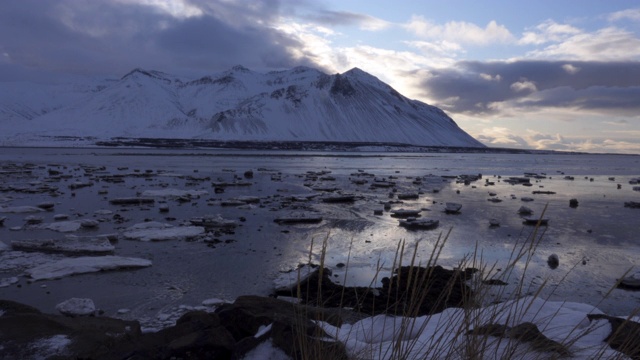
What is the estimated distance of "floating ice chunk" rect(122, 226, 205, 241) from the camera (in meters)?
11.7

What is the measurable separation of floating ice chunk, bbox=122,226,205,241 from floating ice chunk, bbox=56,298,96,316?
5.04 metres

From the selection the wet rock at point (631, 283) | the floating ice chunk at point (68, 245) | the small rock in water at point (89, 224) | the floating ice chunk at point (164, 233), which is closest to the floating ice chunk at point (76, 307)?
the floating ice chunk at point (68, 245)

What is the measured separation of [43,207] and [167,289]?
11.8 metres

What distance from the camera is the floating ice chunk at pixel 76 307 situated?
6352mm

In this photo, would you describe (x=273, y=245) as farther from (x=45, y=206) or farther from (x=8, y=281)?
(x=45, y=206)

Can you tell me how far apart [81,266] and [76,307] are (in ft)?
8.54

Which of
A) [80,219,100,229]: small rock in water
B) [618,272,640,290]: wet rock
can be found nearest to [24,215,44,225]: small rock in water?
[80,219,100,229]: small rock in water

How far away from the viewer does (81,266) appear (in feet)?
28.7

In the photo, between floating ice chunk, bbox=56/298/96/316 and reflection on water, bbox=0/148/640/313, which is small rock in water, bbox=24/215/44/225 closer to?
reflection on water, bbox=0/148/640/313

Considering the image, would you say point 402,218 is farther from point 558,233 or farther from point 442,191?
point 442,191

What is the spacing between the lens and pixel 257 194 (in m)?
23.0

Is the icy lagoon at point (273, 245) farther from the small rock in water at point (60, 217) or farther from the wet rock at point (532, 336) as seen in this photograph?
the wet rock at point (532, 336)

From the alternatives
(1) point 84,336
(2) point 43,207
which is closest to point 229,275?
(1) point 84,336

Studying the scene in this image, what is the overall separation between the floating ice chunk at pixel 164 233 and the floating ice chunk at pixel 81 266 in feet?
7.07
